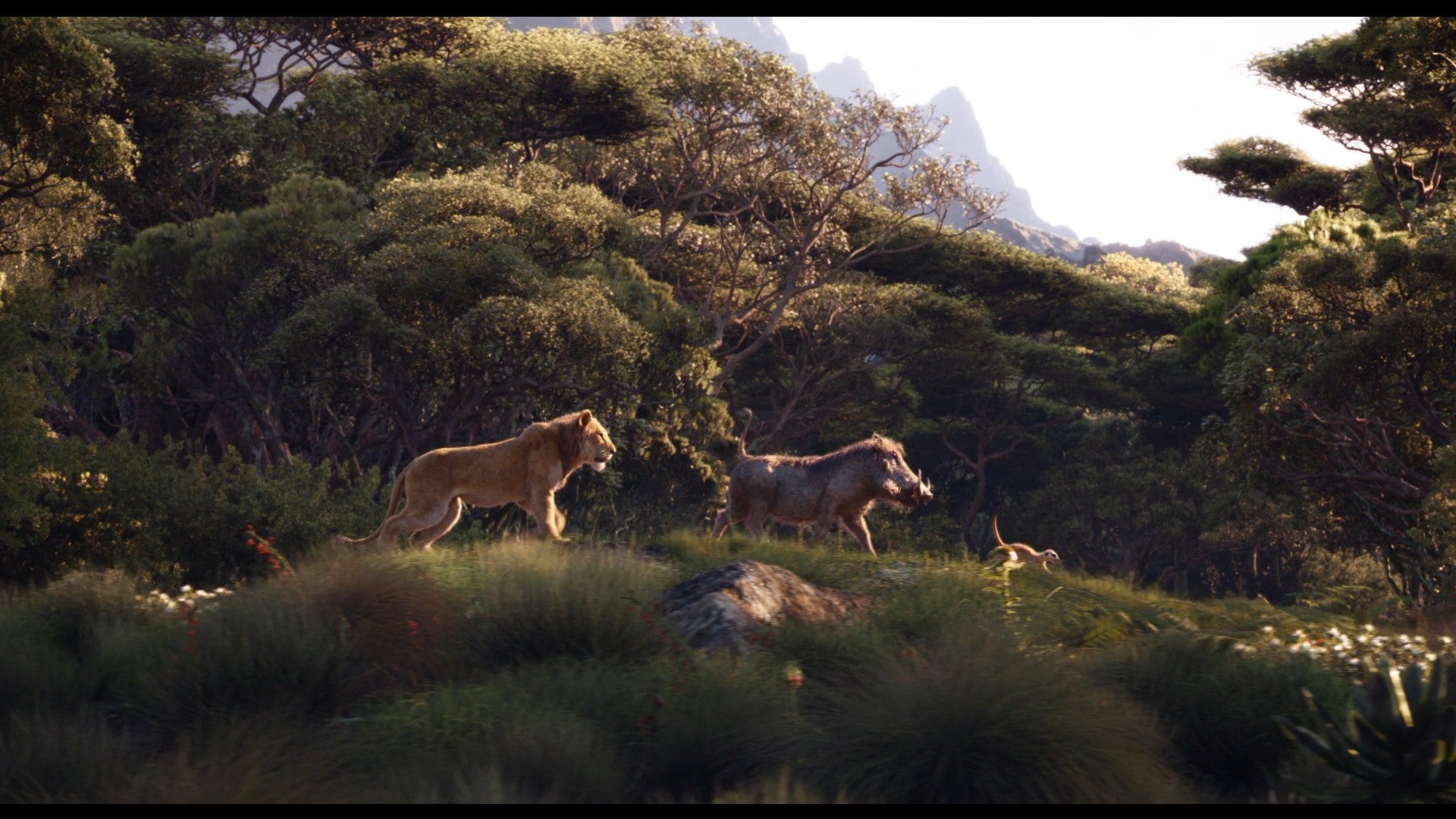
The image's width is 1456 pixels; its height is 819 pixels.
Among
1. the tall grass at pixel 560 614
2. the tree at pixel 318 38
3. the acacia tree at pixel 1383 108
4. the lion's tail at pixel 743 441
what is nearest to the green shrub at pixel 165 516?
the lion's tail at pixel 743 441

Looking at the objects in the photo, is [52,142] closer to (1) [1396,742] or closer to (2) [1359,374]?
(2) [1359,374]

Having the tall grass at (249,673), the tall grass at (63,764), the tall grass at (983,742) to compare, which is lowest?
the tall grass at (249,673)

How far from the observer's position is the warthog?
49.6 feet

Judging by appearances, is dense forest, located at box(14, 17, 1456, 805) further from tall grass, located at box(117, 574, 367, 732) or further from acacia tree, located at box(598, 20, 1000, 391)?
acacia tree, located at box(598, 20, 1000, 391)

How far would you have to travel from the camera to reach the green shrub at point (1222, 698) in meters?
8.12

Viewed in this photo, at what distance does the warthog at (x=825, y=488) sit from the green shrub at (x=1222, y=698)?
19.1 ft

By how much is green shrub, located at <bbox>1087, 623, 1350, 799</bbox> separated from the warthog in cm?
581

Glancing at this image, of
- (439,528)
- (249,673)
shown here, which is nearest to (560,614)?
(249,673)

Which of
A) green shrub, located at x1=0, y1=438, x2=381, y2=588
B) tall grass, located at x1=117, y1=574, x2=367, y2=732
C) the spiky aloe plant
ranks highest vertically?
the spiky aloe plant

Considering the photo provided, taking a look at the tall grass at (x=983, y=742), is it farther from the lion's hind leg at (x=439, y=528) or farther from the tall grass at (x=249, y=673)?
the lion's hind leg at (x=439, y=528)

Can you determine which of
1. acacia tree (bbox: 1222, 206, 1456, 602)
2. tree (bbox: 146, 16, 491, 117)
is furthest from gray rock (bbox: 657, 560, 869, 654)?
tree (bbox: 146, 16, 491, 117)

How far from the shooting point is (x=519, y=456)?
13.2 metres

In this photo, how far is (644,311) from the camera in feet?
81.4

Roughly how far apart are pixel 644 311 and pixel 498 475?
39.0ft
